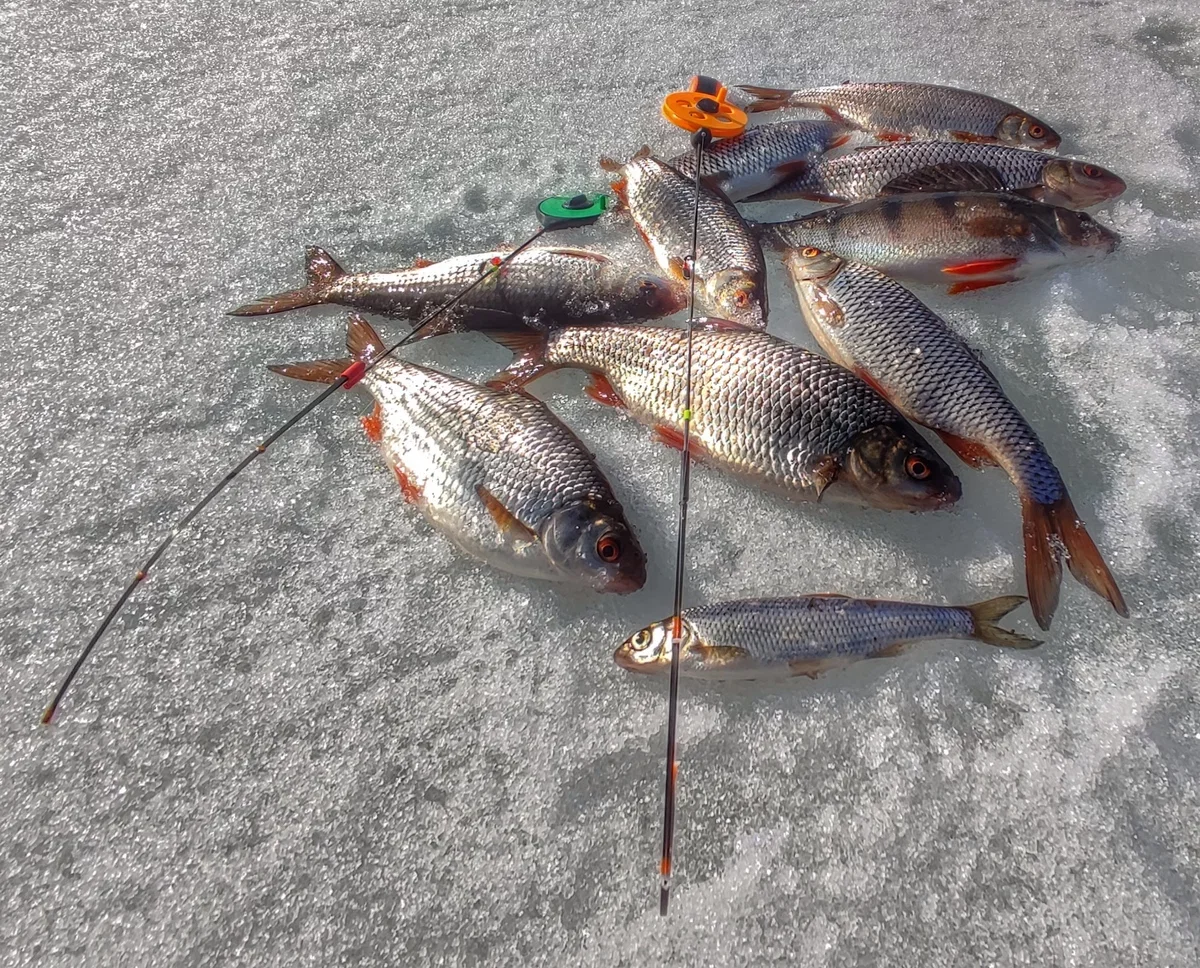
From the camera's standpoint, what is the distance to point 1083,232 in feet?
9.04

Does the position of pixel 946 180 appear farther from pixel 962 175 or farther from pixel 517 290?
pixel 517 290

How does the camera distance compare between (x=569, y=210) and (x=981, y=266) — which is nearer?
(x=981, y=266)

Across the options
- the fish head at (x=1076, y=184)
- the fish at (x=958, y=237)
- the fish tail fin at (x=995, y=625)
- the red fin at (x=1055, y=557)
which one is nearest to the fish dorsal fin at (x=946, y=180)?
the fish at (x=958, y=237)

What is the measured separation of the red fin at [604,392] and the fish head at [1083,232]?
5.91 ft

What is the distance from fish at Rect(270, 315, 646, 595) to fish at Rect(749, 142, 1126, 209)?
1743 millimetres

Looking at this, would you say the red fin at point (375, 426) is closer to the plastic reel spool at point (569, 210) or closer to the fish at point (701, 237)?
the plastic reel spool at point (569, 210)

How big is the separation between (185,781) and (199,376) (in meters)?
1.44

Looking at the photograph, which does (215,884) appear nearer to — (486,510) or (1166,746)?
(486,510)

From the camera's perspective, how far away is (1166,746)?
72.0 inches

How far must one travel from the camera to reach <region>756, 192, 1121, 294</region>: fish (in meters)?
2.69

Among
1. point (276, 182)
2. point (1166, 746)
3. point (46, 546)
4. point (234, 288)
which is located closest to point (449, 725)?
point (46, 546)

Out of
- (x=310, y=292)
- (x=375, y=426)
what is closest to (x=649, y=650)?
(x=375, y=426)

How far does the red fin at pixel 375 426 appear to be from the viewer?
7.79 feet

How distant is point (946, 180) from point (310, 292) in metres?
2.51
